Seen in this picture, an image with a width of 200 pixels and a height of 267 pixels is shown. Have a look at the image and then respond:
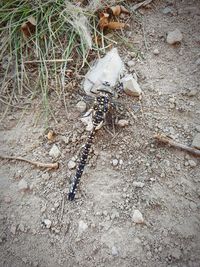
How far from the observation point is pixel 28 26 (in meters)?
2.38

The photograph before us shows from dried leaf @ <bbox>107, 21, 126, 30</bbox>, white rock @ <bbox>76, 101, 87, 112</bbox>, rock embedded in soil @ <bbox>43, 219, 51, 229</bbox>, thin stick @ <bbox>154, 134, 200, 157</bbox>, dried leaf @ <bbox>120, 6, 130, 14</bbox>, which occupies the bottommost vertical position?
rock embedded in soil @ <bbox>43, 219, 51, 229</bbox>

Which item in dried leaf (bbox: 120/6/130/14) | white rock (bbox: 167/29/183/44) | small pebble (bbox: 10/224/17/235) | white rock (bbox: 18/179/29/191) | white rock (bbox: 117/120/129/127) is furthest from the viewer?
dried leaf (bbox: 120/6/130/14)

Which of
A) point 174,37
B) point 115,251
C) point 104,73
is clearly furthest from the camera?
point 174,37

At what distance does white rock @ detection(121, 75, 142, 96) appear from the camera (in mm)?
2168

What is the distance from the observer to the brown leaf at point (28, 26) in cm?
236

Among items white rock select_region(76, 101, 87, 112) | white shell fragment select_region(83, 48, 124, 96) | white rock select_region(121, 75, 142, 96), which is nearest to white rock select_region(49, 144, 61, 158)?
white rock select_region(76, 101, 87, 112)

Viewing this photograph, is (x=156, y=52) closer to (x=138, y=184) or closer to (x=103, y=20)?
(x=103, y=20)

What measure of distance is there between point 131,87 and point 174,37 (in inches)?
19.2

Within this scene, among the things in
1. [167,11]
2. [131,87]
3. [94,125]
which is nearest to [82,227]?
[94,125]

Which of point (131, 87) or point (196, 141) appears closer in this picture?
point (196, 141)

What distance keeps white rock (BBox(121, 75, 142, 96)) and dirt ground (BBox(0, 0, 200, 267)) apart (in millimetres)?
40

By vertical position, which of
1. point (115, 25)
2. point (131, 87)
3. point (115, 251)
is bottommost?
point (115, 251)

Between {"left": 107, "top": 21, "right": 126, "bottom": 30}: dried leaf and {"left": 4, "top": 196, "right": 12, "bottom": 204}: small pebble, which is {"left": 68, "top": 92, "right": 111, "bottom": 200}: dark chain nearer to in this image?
{"left": 4, "top": 196, "right": 12, "bottom": 204}: small pebble

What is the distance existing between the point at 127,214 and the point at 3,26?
153 centimetres
